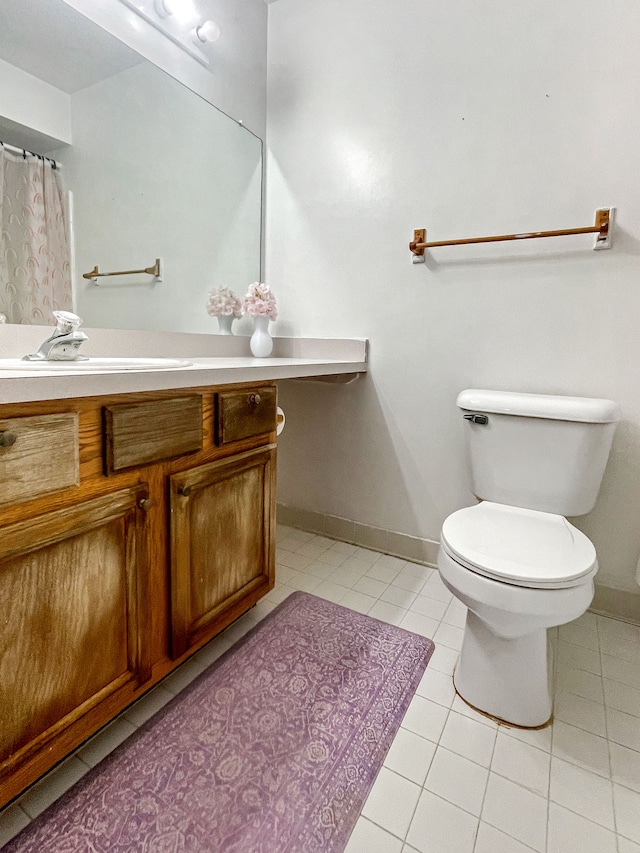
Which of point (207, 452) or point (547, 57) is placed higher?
point (547, 57)

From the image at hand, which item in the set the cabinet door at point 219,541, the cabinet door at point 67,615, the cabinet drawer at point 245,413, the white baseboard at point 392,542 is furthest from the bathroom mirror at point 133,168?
the white baseboard at point 392,542

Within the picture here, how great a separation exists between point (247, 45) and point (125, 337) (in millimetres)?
1453

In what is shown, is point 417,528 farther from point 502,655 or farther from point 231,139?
point 231,139

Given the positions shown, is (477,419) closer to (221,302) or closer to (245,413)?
(245,413)

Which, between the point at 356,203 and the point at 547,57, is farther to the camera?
the point at 356,203

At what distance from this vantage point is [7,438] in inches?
26.7

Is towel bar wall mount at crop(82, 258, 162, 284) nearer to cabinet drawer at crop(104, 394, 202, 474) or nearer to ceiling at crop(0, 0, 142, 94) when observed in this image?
ceiling at crop(0, 0, 142, 94)

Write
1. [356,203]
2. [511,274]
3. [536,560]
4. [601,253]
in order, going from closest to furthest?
1. [536,560]
2. [601,253]
3. [511,274]
4. [356,203]

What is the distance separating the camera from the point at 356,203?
1821 millimetres

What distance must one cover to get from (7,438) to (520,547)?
112 centimetres

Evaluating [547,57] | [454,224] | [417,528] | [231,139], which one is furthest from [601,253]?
[231,139]

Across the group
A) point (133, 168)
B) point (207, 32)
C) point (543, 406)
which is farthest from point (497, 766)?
point (207, 32)

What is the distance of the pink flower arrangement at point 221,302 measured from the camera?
6.02 feet

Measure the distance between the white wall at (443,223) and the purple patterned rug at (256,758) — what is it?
789 millimetres
